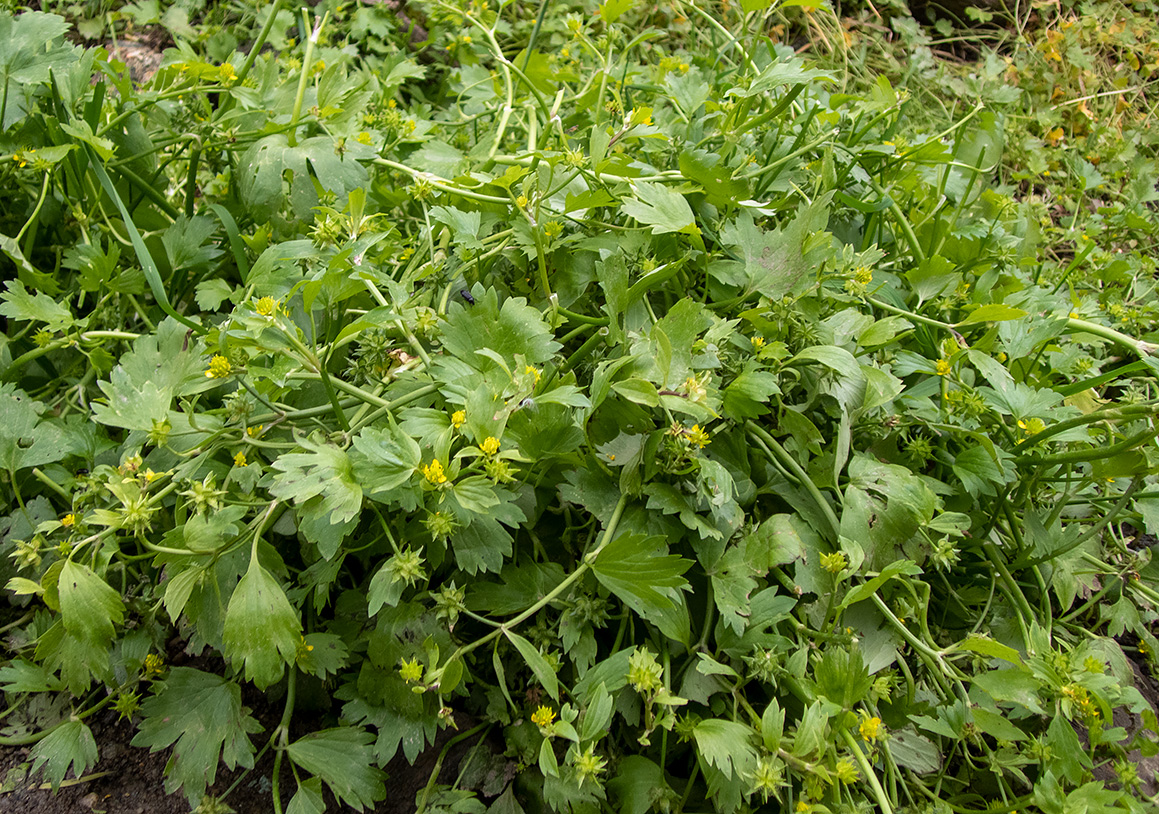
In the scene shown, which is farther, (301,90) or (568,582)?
(301,90)

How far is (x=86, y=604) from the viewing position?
116 cm

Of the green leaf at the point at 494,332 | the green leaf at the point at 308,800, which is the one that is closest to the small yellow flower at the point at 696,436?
the green leaf at the point at 494,332

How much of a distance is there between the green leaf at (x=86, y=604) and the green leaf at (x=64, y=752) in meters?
0.24

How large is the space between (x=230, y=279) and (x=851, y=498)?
1.47 metres

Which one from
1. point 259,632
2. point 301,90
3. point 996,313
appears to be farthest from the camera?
point 301,90

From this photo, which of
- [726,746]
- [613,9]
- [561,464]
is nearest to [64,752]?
[561,464]

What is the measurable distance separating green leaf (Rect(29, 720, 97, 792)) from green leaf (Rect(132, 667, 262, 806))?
11 centimetres

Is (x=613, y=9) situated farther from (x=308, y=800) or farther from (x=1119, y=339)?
(x=308, y=800)

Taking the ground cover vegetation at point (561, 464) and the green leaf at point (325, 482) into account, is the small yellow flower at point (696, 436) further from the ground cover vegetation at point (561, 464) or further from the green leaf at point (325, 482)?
the green leaf at point (325, 482)

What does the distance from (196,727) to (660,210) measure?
1192 mm

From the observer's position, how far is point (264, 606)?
114cm

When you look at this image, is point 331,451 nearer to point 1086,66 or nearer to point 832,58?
point 832,58

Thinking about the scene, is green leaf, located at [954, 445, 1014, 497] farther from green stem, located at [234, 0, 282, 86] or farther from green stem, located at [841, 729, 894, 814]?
green stem, located at [234, 0, 282, 86]

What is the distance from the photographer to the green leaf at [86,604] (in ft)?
3.75
